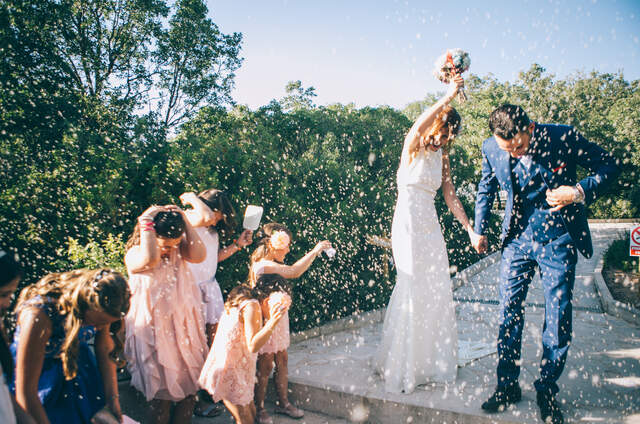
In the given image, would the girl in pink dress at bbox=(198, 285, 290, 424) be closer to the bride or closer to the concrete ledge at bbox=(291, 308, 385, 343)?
the bride

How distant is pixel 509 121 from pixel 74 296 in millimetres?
3004

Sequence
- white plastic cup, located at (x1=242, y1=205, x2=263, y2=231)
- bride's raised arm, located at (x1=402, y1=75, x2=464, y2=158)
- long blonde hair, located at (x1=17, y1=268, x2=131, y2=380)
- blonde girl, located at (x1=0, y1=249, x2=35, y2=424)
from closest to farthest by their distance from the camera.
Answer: blonde girl, located at (x1=0, y1=249, x2=35, y2=424), long blonde hair, located at (x1=17, y1=268, x2=131, y2=380), bride's raised arm, located at (x1=402, y1=75, x2=464, y2=158), white plastic cup, located at (x1=242, y1=205, x2=263, y2=231)

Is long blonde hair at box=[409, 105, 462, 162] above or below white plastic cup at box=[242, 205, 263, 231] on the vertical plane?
above

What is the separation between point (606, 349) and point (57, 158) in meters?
6.40

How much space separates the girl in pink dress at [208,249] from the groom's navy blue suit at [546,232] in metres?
2.41

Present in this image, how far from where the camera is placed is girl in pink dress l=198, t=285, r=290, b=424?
289 cm

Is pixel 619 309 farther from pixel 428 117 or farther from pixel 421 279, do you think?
pixel 428 117

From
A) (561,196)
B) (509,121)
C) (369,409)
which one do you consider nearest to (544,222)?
(561,196)

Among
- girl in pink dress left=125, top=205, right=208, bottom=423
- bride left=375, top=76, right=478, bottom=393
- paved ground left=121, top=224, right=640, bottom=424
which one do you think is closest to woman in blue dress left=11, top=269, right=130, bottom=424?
girl in pink dress left=125, top=205, right=208, bottom=423

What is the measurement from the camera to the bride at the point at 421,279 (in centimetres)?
364

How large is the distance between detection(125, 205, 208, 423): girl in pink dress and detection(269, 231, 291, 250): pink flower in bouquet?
2.59ft

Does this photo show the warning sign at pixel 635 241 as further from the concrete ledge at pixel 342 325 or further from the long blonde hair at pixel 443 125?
the long blonde hair at pixel 443 125

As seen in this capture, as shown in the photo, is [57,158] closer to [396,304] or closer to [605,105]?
[396,304]

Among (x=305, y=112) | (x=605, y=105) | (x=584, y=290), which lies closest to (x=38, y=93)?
(x=305, y=112)
